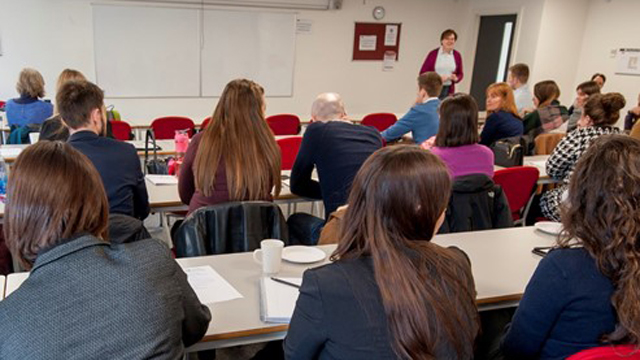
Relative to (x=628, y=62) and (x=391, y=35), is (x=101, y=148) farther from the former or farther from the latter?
(x=628, y=62)

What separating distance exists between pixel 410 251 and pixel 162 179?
90.1 inches

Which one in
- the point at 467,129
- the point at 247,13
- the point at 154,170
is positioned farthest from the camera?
the point at 247,13

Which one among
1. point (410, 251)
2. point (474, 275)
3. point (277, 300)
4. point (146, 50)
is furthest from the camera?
point (146, 50)

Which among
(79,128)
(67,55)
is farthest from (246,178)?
(67,55)

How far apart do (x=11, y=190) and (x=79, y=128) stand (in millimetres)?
1397

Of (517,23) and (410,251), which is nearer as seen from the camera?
(410,251)

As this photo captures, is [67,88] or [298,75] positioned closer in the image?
[67,88]

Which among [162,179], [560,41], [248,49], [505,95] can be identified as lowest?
[162,179]

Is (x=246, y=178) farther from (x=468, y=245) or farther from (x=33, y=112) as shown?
(x=33, y=112)

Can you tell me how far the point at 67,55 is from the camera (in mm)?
6211

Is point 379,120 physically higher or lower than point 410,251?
lower

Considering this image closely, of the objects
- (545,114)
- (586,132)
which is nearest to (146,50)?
(545,114)

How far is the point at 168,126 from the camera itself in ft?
A: 17.1

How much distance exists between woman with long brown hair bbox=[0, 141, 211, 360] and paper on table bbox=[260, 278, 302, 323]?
0.35m
